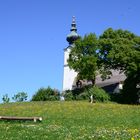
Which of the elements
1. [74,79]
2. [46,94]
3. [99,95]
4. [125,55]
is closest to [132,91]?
[125,55]

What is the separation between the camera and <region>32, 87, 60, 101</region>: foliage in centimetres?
7731

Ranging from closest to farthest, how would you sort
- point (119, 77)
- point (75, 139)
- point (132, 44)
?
point (75, 139) < point (132, 44) < point (119, 77)

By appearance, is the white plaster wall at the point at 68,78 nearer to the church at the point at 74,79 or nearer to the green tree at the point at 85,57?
the church at the point at 74,79

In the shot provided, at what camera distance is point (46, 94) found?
7869 cm

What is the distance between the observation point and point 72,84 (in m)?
105

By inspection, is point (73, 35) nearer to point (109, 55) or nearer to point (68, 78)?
point (68, 78)

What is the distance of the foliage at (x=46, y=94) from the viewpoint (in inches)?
3044

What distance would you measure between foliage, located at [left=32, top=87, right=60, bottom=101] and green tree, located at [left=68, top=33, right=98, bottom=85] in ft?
16.5

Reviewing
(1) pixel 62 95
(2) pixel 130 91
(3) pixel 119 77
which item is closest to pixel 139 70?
(2) pixel 130 91

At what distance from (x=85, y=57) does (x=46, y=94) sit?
8.71m

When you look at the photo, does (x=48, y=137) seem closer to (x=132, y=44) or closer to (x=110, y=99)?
(x=110, y=99)

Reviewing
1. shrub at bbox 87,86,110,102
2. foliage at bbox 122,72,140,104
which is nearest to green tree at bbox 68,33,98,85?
foliage at bbox 122,72,140,104

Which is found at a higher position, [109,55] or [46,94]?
[109,55]

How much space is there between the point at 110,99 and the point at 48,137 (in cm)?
5119
